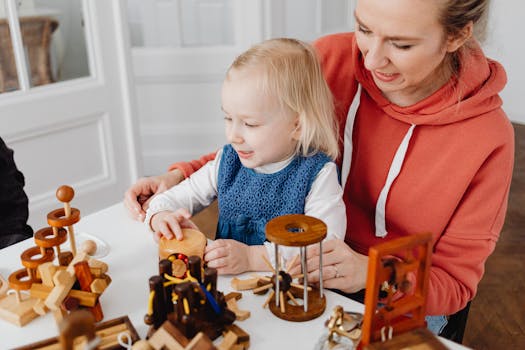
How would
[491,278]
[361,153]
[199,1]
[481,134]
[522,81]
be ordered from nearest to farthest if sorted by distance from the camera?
[481,134]
[361,153]
[491,278]
[199,1]
[522,81]

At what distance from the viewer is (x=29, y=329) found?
799 millimetres

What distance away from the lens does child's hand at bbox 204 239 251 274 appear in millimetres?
913

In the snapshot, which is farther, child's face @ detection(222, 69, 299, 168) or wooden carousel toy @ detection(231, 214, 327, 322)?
child's face @ detection(222, 69, 299, 168)

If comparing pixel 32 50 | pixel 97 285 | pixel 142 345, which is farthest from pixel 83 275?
pixel 32 50

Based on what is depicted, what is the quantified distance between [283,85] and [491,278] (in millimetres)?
1683

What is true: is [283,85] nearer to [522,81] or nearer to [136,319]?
[136,319]

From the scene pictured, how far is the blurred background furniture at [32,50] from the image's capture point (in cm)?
220

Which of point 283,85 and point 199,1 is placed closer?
point 283,85

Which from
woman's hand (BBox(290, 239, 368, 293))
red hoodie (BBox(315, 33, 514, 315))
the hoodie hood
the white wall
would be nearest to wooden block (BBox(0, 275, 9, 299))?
woman's hand (BBox(290, 239, 368, 293))

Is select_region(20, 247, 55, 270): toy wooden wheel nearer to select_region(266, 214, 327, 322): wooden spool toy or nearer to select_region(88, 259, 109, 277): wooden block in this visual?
select_region(88, 259, 109, 277): wooden block

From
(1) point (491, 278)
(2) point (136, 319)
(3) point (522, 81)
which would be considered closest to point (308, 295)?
(2) point (136, 319)

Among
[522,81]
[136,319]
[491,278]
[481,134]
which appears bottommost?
[491,278]

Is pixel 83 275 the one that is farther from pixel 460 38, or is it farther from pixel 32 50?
pixel 32 50

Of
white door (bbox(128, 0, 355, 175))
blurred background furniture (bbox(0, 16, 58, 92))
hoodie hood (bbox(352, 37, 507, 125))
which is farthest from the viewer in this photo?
white door (bbox(128, 0, 355, 175))
